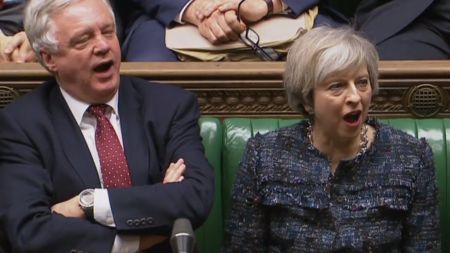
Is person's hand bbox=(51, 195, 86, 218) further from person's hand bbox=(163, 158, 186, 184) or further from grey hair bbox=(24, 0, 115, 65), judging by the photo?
grey hair bbox=(24, 0, 115, 65)

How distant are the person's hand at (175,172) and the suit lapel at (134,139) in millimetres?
66

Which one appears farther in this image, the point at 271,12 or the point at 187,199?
the point at 271,12

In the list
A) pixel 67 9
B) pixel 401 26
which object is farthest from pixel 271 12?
pixel 67 9

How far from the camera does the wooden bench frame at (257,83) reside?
252cm

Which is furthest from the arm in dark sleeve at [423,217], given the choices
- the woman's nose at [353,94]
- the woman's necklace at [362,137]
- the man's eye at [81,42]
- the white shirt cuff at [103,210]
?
the man's eye at [81,42]

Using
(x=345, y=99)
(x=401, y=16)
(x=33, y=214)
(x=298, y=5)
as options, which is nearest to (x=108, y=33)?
(x=33, y=214)

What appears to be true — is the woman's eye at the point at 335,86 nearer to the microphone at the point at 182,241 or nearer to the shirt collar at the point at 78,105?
the shirt collar at the point at 78,105

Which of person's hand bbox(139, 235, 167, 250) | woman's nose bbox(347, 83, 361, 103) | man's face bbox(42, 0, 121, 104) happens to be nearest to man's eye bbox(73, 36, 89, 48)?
man's face bbox(42, 0, 121, 104)

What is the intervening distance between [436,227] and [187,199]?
538mm

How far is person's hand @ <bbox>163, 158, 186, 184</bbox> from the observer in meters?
2.05

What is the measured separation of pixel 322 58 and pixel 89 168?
52 centimetres

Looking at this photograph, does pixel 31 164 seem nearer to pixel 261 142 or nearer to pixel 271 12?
pixel 261 142

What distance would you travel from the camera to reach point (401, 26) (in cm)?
271

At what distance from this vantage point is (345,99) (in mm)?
2051
